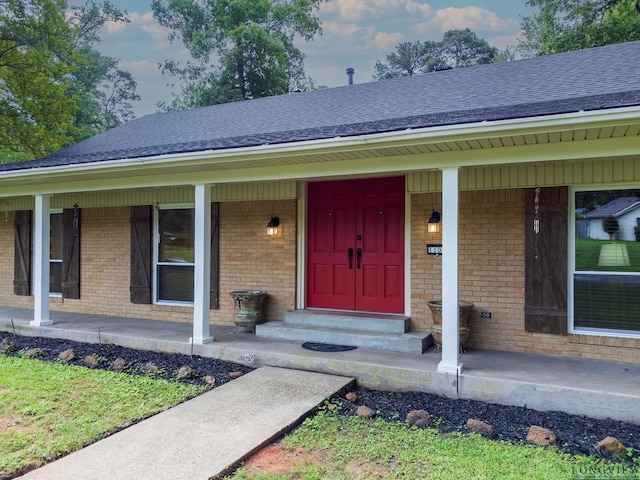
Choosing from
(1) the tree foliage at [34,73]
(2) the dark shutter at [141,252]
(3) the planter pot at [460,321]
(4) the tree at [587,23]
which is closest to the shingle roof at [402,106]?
(2) the dark shutter at [141,252]

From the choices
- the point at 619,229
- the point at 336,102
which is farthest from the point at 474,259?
the point at 336,102

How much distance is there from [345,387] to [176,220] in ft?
15.1

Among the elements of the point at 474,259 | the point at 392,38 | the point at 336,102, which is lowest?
the point at 474,259

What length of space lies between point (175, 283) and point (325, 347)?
3.39m

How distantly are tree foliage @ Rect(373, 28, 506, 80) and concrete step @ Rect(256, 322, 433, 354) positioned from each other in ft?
76.1

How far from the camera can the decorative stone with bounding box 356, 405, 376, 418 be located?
4.04m

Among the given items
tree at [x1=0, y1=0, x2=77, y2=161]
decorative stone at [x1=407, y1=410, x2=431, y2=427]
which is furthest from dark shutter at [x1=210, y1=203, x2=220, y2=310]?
tree at [x1=0, y1=0, x2=77, y2=161]

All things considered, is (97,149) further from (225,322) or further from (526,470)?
(526,470)

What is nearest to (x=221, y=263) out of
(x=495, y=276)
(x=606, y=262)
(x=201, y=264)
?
(x=201, y=264)

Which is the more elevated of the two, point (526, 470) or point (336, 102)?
point (336, 102)

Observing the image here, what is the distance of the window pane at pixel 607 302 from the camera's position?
16.6 ft

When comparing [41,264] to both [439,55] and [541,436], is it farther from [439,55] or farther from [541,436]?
[439,55]

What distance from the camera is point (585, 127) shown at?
3658 millimetres

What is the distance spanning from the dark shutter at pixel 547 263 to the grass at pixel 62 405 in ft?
→ 13.0
